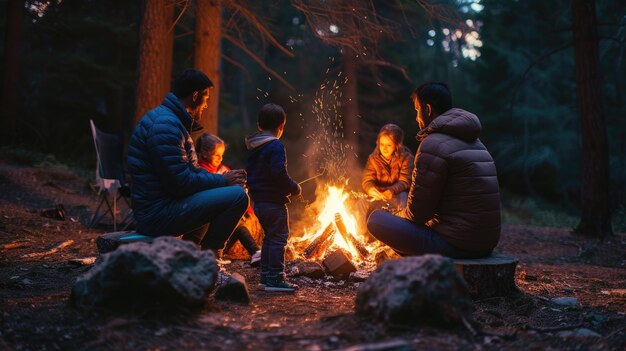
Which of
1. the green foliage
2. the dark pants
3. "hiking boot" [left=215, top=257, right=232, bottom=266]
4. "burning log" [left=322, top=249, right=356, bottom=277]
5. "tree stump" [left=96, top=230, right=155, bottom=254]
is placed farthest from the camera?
the green foliage

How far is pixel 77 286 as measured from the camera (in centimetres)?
348

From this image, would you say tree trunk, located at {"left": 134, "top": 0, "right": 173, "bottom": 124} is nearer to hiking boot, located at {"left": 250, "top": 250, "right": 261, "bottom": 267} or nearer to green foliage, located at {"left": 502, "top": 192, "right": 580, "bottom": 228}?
hiking boot, located at {"left": 250, "top": 250, "right": 261, "bottom": 267}

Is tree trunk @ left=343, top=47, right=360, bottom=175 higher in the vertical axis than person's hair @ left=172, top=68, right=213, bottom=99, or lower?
higher

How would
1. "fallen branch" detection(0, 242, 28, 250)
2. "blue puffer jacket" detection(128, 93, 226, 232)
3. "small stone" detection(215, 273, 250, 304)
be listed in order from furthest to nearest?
"fallen branch" detection(0, 242, 28, 250)
"blue puffer jacket" detection(128, 93, 226, 232)
"small stone" detection(215, 273, 250, 304)

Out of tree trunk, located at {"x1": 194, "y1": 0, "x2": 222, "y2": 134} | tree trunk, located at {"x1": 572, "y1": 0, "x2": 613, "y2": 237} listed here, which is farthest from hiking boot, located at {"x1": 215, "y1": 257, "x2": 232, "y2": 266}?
tree trunk, located at {"x1": 572, "y1": 0, "x2": 613, "y2": 237}

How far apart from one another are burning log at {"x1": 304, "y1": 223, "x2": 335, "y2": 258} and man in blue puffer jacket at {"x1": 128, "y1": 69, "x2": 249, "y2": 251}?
1.86 meters

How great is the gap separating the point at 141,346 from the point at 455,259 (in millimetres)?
2755

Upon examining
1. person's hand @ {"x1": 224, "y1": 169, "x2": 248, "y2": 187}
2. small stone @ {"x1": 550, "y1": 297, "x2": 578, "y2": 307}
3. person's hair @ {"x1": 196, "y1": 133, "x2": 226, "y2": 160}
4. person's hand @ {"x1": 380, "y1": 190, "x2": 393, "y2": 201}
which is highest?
person's hair @ {"x1": 196, "y1": 133, "x2": 226, "y2": 160}

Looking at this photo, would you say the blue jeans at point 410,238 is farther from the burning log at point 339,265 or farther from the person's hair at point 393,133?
the person's hair at point 393,133

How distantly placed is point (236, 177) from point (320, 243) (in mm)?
1968

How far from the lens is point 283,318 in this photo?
368 cm

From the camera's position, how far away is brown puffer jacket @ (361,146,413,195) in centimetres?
733

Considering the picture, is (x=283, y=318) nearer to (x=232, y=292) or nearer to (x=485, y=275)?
Result: (x=232, y=292)

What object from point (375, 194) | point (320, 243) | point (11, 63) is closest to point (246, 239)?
point (320, 243)
